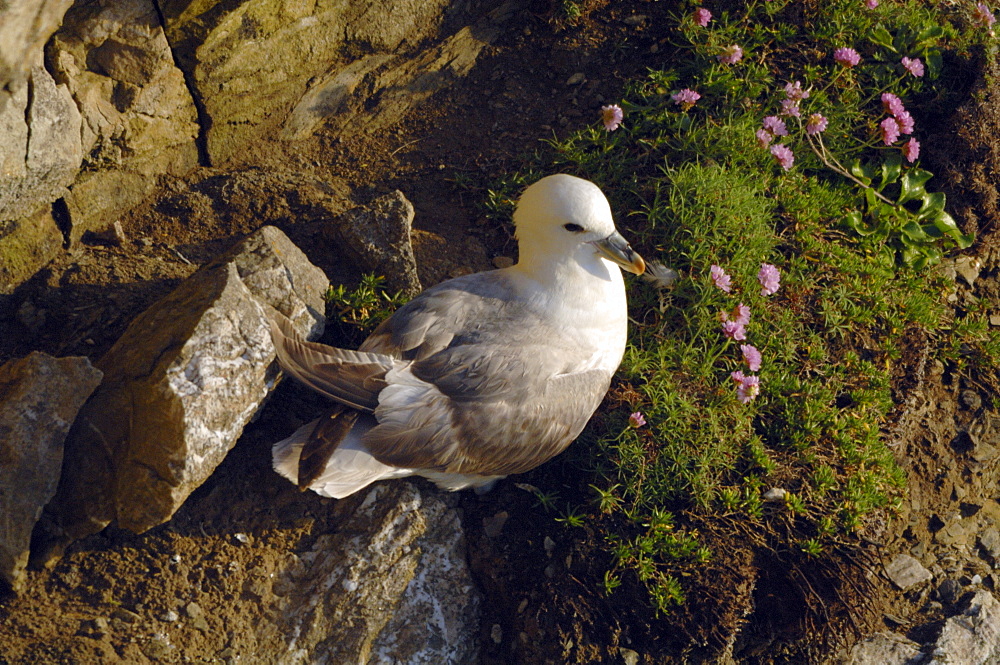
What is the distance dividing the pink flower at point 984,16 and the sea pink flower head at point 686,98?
158cm

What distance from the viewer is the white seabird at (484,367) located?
9.53 feet

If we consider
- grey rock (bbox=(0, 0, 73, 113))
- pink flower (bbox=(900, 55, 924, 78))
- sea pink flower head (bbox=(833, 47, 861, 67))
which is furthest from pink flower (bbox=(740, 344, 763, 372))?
grey rock (bbox=(0, 0, 73, 113))

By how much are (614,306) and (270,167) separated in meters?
1.76

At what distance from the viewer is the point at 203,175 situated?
3.89 m

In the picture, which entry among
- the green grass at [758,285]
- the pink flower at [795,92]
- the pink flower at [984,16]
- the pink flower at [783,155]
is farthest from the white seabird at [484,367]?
the pink flower at [984,16]

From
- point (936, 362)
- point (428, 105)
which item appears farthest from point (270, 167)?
point (936, 362)

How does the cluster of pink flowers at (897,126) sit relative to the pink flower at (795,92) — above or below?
below

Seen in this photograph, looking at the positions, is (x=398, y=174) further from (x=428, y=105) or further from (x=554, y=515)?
(x=554, y=515)

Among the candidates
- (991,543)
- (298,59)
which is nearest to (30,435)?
(298,59)

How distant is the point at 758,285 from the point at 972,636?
155 cm

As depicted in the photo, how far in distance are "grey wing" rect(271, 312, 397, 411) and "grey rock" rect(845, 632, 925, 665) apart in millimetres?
1907

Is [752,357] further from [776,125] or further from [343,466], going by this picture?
[343,466]

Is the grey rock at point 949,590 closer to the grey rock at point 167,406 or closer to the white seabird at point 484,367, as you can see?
the white seabird at point 484,367

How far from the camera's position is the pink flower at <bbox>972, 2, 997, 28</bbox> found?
14.0ft
